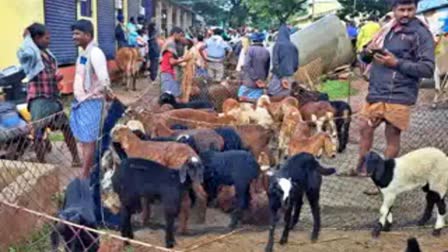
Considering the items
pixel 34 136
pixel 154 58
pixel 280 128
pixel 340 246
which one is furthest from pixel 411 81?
pixel 154 58

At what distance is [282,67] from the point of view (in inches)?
395

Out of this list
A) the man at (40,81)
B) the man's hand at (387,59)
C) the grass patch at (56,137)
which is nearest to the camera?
the man's hand at (387,59)

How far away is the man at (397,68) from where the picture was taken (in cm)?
514

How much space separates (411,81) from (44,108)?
4.15m

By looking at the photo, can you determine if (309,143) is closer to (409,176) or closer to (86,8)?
(409,176)

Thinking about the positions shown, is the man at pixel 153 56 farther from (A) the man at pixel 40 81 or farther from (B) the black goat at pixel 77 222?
(B) the black goat at pixel 77 222

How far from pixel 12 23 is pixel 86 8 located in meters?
4.57

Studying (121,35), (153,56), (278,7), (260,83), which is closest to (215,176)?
(260,83)

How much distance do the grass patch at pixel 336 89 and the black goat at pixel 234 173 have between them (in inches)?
366

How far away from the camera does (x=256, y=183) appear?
17.7 ft

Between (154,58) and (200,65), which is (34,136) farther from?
(154,58)

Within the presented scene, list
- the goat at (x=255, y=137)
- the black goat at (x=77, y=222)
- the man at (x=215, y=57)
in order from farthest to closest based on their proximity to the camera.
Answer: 1. the man at (x=215, y=57)
2. the goat at (x=255, y=137)
3. the black goat at (x=77, y=222)

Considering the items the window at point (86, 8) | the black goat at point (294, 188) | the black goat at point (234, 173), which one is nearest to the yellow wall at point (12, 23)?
the window at point (86, 8)

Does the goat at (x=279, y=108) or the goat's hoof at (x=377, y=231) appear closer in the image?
the goat's hoof at (x=377, y=231)
